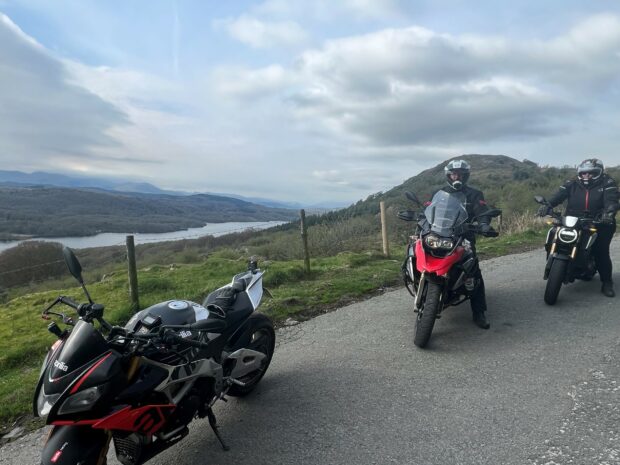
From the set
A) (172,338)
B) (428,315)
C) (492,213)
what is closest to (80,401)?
(172,338)

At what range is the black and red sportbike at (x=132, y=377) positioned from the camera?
224 centimetres

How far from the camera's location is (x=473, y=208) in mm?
5984

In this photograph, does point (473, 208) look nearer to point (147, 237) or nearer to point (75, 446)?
point (75, 446)

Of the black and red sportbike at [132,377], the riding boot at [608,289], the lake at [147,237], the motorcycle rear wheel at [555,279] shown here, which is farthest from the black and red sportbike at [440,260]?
the lake at [147,237]

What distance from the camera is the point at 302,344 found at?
17.4ft

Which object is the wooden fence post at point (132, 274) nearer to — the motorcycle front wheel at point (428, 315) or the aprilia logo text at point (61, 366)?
the motorcycle front wheel at point (428, 315)

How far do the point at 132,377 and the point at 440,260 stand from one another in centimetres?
358

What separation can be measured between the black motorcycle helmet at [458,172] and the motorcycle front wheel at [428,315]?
1952 millimetres

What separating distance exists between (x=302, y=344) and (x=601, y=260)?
5.06 metres

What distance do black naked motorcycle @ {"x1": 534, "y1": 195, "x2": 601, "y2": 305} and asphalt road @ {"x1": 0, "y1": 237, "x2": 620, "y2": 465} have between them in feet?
1.43

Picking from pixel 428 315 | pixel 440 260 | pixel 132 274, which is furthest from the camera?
pixel 132 274

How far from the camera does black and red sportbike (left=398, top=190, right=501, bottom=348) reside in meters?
4.79

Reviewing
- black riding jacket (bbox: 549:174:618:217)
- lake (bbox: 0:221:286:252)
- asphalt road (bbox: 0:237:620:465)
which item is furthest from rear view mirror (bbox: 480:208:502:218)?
lake (bbox: 0:221:286:252)

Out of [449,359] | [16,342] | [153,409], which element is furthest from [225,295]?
[16,342]
